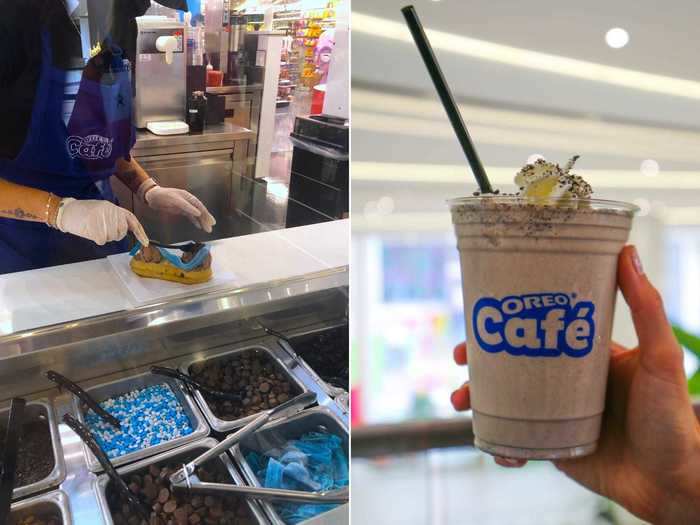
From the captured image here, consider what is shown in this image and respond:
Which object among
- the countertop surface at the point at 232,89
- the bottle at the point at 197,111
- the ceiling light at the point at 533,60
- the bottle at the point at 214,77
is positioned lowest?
the bottle at the point at 197,111

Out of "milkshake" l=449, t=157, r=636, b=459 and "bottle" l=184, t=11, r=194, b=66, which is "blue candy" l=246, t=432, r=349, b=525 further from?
"bottle" l=184, t=11, r=194, b=66

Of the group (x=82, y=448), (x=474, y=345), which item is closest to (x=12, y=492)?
(x=82, y=448)

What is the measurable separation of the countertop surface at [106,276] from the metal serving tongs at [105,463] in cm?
14

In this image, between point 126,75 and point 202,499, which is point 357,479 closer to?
point 202,499

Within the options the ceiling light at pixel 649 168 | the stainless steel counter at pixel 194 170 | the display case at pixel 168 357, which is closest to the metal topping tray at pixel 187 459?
the display case at pixel 168 357

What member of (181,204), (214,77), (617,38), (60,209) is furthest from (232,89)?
(617,38)

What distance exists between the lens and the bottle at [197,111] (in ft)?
2.57

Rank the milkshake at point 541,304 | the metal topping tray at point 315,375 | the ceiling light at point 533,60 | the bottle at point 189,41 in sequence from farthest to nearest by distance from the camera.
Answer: the ceiling light at point 533,60 < the metal topping tray at point 315,375 < the bottle at point 189,41 < the milkshake at point 541,304

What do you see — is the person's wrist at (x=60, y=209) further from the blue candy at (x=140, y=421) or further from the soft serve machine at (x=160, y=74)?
→ the blue candy at (x=140, y=421)

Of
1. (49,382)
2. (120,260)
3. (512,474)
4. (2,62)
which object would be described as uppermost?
(2,62)

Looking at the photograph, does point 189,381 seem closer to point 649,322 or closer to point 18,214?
point 18,214

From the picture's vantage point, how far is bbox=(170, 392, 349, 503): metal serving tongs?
75 centimetres

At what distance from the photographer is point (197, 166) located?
810 mm

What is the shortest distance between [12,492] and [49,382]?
0.44ft
